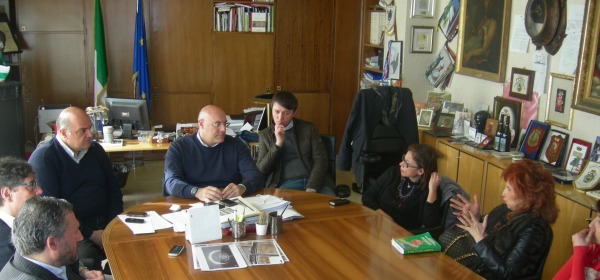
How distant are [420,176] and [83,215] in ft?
6.43

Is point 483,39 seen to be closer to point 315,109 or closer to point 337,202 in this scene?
point 337,202

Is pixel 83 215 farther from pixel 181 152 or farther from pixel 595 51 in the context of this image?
pixel 595 51

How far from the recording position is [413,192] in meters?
3.36

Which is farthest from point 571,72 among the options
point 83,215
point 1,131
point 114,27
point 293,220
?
point 1,131

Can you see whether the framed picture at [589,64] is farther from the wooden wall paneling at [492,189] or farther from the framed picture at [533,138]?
the wooden wall paneling at [492,189]

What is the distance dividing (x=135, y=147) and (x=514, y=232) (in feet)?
9.79

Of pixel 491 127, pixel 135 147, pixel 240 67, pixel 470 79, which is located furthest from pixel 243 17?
pixel 491 127

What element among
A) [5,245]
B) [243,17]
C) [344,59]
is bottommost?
[5,245]

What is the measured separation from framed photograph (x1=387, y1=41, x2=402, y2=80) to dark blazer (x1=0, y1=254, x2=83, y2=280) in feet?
14.3

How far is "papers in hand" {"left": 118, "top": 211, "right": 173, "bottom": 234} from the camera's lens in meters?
2.65

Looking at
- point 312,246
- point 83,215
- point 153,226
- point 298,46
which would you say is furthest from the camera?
point 298,46

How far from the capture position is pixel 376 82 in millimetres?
6629

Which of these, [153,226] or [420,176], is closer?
[153,226]

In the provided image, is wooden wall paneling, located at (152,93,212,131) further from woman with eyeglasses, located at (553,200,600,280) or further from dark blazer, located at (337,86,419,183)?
woman with eyeglasses, located at (553,200,600,280)
